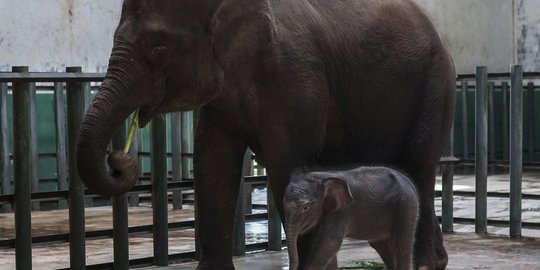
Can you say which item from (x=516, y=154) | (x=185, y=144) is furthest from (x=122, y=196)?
(x=185, y=144)

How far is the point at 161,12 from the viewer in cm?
474

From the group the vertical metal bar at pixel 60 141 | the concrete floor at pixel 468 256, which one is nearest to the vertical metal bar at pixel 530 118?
the vertical metal bar at pixel 60 141

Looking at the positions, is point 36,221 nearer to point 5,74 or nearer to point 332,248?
point 5,74

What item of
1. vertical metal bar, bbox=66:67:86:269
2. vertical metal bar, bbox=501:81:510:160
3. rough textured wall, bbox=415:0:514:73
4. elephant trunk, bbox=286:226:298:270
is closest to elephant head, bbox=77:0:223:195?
elephant trunk, bbox=286:226:298:270

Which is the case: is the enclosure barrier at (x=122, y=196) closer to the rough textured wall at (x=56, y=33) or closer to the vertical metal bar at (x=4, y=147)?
the vertical metal bar at (x=4, y=147)

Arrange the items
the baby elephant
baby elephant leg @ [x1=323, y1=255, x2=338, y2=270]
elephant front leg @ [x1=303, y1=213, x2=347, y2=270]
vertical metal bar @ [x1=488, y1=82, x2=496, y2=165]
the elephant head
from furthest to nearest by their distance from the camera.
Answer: vertical metal bar @ [x1=488, y1=82, x2=496, y2=165], the elephant head, baby elephant leg @ [x1=323, y1=255, x2=338, y2=270], elephant front leg @ [x1=303, y1=213, x2=347, y2=270], the baby elephant

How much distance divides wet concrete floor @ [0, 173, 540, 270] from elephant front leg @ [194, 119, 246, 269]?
1.94m

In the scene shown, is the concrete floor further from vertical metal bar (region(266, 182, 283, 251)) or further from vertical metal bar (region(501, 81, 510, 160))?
vertical metal bar (region(501, 81, 510, 160))

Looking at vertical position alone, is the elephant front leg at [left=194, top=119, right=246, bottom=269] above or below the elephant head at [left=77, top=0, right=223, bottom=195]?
below

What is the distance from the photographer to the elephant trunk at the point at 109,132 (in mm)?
4594

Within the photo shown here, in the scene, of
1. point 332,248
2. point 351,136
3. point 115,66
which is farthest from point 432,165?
point 115,66

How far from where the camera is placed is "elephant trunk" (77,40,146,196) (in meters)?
4.59

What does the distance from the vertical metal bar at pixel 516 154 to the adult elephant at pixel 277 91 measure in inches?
146

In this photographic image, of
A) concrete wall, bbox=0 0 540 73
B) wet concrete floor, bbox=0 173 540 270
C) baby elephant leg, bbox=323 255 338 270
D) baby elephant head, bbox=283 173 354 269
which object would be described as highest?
concrete wall, bbox=0 0 540 73
